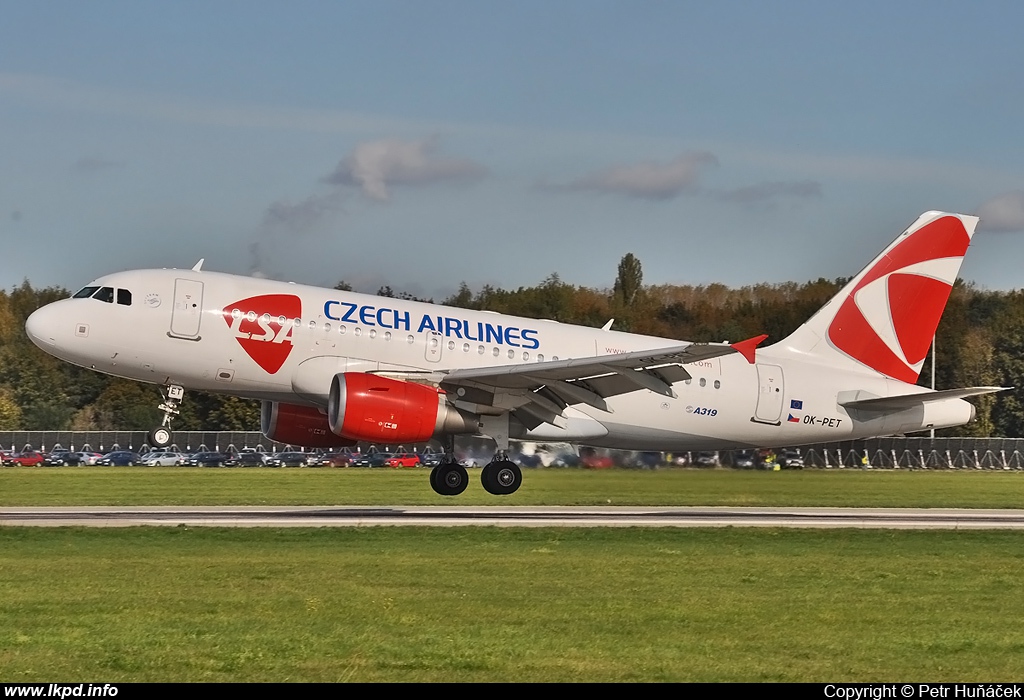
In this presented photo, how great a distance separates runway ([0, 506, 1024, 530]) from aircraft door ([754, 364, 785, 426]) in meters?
2.50

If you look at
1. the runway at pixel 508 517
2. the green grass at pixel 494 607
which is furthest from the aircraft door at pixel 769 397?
the green grass at pixel 494 607

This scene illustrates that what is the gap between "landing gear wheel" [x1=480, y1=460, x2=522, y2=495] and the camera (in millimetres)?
29953

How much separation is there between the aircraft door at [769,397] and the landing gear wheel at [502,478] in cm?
683

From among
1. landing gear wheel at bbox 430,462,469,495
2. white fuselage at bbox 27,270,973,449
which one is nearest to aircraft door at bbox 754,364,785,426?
white fuselage at bbox 27,270,973,449

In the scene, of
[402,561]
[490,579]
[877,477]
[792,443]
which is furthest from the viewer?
[877,477]

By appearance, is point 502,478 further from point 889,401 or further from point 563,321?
point 563,321

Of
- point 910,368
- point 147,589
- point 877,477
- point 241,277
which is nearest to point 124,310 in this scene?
point 241,277

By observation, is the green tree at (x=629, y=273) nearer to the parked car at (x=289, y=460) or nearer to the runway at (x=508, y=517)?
the parked car at (x=289, y=460)

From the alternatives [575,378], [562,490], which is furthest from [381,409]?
[562,490]

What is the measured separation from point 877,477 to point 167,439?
2903 centimetres

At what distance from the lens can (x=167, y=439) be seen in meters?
27.4

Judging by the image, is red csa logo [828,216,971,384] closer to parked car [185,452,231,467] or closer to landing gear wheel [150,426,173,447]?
landing gear wheel [150,426,173,447]

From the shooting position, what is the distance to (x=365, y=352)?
28.8m
